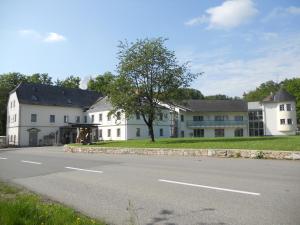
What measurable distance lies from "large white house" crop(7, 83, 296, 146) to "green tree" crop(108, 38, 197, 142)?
22930mm

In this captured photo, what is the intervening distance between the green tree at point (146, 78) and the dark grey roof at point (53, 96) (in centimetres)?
3566

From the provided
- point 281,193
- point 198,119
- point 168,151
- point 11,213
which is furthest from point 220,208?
point 198,119

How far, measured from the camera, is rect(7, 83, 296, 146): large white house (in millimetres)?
61906

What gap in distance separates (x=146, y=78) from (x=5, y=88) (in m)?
53.8

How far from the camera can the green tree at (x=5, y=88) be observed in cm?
7544

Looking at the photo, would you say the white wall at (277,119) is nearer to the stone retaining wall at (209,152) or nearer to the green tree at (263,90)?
the green tree at (263,90)

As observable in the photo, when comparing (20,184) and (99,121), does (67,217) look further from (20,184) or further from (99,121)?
(99,121)

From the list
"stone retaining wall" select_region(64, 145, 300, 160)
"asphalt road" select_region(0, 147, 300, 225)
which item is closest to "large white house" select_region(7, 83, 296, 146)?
"stone retaining wall" select_region(64, 145, 300, 160)

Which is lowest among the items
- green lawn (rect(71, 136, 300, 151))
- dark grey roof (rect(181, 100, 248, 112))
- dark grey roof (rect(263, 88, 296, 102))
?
green lawn (rect(71, 136, 300, 151))

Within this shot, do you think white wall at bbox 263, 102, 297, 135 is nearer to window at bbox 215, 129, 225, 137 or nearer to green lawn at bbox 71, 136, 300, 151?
window at bbox 215, 129, 225, 137

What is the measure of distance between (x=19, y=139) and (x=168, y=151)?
44596mm

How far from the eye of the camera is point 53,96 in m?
69.4

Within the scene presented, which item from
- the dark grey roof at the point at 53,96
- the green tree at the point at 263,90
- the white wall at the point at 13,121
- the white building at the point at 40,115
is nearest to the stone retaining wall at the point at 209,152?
the white building at the point at 40,115

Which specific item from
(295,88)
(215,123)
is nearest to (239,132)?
(215,123)
